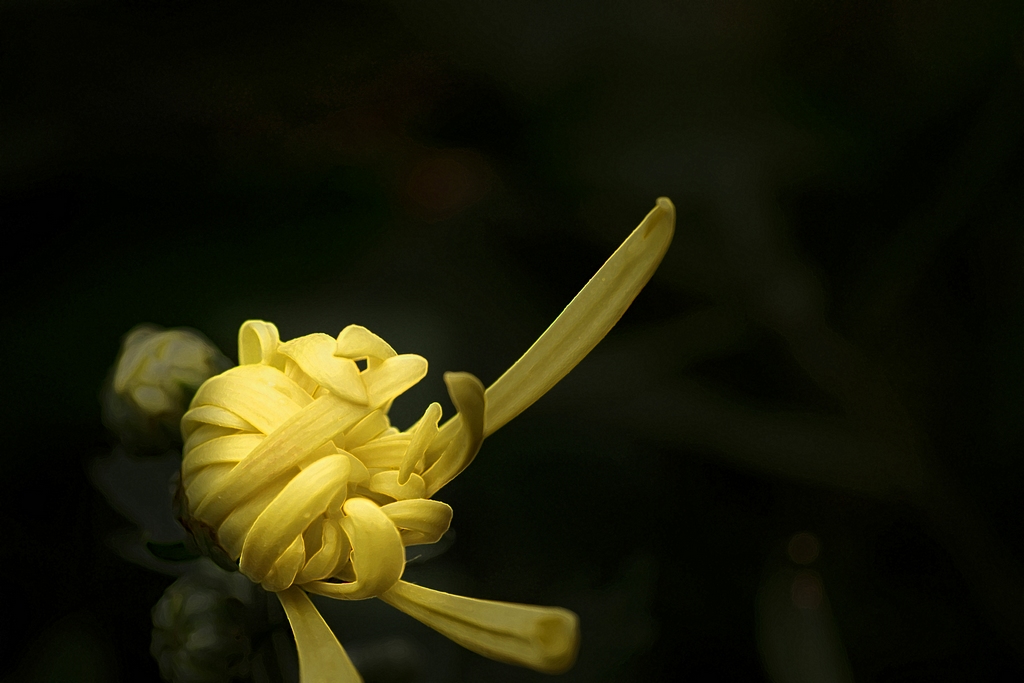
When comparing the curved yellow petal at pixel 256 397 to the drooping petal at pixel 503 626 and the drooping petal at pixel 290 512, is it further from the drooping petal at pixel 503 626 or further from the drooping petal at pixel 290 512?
the drooping petal at pixel 503 626

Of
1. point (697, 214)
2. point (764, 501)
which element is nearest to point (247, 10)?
point (697, 214)

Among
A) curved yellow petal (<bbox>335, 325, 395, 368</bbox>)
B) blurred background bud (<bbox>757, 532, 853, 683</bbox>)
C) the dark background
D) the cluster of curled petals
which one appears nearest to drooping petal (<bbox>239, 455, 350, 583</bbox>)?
the cluster of curled petals

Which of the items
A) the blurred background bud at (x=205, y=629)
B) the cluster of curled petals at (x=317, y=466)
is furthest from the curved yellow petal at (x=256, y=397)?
the blurred background bud at (x=205, y=629)

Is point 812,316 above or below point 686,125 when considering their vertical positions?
below

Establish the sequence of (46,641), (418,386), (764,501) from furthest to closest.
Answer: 1. (764,501)
2. (418,386)
3. (46,641)

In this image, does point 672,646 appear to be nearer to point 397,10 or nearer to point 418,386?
point 418,386

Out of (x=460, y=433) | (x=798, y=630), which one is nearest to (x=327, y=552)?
(x=460, y=433)
